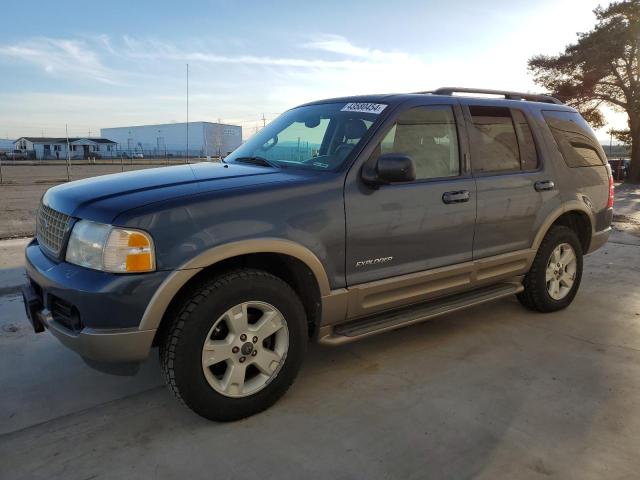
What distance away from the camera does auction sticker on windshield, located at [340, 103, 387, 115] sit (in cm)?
347

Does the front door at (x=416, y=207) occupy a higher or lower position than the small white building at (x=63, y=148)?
higher

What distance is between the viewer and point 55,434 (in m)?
2.70

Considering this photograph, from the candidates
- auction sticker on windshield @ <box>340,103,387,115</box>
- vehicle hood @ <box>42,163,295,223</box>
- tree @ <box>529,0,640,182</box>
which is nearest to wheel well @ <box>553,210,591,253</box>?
auction sticker on windshield @ <box>340,103,387,115</box>

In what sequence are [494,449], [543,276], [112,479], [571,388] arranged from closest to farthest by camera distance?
[112,479]
[494,449]
[571,388]
[543,276]

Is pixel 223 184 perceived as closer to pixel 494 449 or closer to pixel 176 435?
pixel 176 435

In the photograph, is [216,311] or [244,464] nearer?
[244,464]

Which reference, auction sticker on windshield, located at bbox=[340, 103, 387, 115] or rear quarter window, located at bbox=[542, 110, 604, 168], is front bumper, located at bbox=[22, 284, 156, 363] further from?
rear quarter window, located at bbox=[542, 110, 604, 168]

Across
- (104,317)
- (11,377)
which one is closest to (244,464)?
(104,317)

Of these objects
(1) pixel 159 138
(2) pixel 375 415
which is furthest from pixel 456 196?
(1) pixel 159 138

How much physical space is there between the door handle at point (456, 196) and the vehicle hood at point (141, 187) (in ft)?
3.68

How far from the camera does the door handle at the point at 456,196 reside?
3.54 m

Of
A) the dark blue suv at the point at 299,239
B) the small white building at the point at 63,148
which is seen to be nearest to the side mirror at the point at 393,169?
the dark blue suv at the point at 299,239

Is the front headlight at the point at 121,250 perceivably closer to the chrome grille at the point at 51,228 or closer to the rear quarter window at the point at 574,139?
the chrome grille at the point at 51,228

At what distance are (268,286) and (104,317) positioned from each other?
83 centimetres
